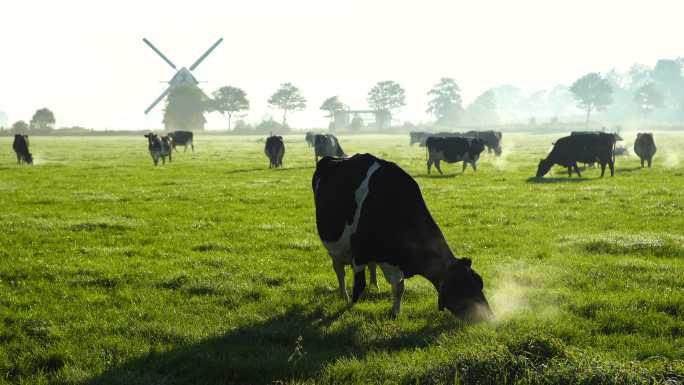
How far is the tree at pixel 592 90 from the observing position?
164750 mm

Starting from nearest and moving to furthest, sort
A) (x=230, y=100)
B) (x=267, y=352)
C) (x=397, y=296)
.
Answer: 1. (x=267, y=352)
2. (x=397, y=296)
3. (x=230, y=100)

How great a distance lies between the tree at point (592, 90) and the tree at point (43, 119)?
149m

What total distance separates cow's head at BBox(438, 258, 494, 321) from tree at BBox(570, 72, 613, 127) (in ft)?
570

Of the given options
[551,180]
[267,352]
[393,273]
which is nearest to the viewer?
[267,352]

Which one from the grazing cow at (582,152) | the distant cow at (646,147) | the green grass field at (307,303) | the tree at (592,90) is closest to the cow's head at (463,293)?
the green grass field at (307,303)

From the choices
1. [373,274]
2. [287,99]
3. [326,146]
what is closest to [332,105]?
[287,99]

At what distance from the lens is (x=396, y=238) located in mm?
7172

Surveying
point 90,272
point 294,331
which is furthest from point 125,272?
point 294,331

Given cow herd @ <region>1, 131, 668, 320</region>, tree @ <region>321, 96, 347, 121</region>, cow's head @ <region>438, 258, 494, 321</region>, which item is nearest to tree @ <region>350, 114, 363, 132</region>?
tree @ <region>321, 96, 347, 121</region>

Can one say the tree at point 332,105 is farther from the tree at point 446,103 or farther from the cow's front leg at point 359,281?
the cow's front leg at point 359,281

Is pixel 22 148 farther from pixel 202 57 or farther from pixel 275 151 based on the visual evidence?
pixel 202 57

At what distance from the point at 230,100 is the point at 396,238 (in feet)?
533

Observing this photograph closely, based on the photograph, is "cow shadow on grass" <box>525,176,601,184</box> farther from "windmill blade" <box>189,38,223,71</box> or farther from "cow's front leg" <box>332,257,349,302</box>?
"windmill blade" <box>189,38,223,71</box>

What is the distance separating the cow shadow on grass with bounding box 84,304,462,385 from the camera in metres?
5.76
